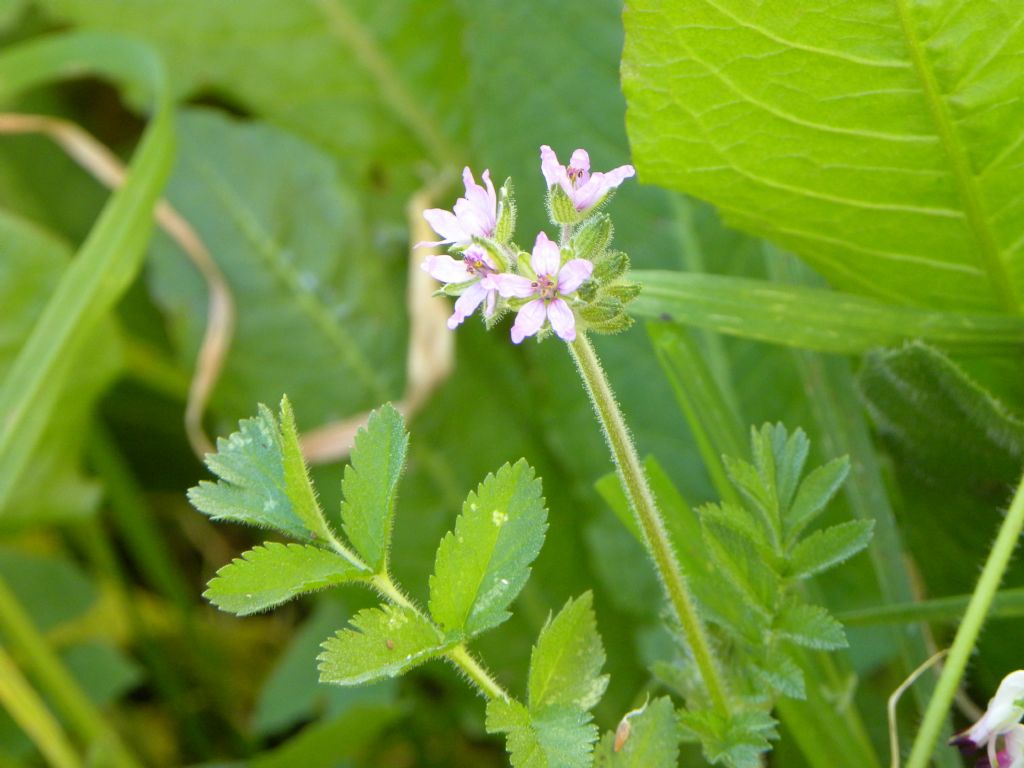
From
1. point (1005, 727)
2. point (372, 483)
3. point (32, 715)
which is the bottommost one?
point (1005, 727)

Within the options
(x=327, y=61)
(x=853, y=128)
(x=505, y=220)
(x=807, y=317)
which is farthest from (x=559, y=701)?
(x=327, y=61)

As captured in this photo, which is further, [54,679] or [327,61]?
[327,61]

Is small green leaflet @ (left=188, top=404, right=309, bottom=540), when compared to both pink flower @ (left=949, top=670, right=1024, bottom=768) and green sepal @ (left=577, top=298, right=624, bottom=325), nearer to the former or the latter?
green sepal @ (left=577, top=298, right=624, bottom=325)

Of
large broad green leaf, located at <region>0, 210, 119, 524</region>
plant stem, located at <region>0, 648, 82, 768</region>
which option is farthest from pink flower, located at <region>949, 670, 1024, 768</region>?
large broad green leaf, located at <region>0, 210, 119, 524</region>

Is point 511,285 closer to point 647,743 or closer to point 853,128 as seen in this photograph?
point 647,743

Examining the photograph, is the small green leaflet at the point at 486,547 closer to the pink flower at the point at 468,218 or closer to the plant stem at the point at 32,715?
the pink flower at the point at 468,218

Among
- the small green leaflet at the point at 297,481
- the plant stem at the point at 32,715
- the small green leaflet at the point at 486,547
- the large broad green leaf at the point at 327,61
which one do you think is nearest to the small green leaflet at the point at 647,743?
the small green leaflet at the point at 486,547
